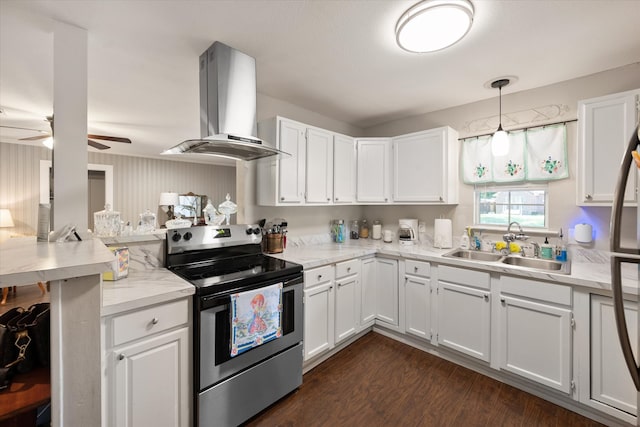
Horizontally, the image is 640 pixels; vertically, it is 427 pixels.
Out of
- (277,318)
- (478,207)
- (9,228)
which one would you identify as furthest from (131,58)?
(9,228)

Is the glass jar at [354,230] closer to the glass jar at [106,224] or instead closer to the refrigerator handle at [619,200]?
the glass jar at [106,224]

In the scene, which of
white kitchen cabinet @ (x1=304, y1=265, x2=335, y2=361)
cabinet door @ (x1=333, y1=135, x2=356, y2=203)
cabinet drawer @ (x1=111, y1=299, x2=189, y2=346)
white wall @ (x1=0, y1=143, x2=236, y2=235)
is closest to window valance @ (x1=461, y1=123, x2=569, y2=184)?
cabinet door @ (x1=333, y1=135, x2=356, y2=203)

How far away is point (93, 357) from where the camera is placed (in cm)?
92

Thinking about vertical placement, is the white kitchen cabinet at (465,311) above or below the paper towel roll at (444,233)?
below

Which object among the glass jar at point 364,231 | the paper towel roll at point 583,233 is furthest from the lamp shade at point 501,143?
the glass jar at point 364,231

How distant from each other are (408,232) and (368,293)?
2.58ft

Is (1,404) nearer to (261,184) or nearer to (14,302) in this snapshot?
(261,184)

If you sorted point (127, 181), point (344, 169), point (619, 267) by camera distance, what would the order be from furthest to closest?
point (127, 181)
point (344, 169)
point (619, 267)

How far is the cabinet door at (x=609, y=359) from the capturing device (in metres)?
1.59

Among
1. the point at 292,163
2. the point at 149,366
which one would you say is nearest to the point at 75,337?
the point at 149,366

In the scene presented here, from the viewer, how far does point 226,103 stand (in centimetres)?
187

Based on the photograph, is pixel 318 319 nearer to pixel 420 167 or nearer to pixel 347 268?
pixel 347 268

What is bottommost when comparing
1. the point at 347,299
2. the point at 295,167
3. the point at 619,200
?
the point at 347,299

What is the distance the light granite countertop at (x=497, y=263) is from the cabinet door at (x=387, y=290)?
116 mm
